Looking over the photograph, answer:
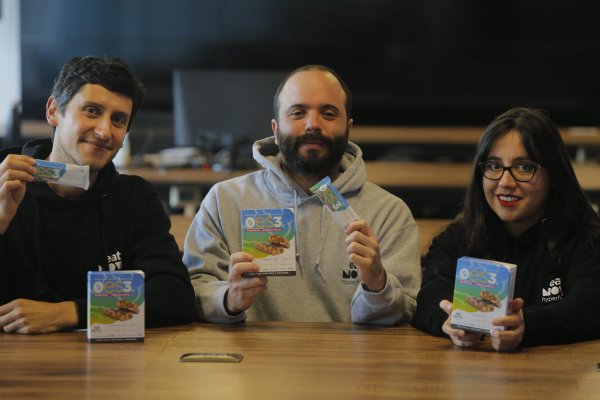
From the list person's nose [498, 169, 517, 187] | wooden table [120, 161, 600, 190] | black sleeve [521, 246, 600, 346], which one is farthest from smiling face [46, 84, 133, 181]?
wooden table [120, 161, 600, 190]

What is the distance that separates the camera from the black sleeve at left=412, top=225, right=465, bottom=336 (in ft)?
7.51

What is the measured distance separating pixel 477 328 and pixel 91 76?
1.21 metres

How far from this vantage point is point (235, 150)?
18.0 feet

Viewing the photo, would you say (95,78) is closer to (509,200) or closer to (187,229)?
(509,200)

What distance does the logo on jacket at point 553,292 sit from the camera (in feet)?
7.72

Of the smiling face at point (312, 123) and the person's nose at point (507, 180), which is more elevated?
the smiling face at point (312, 123)

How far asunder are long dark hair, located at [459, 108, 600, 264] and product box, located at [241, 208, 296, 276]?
527 mm

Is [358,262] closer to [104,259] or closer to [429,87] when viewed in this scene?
[104,259]

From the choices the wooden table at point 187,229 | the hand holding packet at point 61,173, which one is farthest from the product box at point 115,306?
the wooden table at point 187,229

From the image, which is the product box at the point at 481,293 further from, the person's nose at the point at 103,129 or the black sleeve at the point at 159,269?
the person's nose at the point at 103,129

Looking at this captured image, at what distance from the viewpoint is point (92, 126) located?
2.45 m

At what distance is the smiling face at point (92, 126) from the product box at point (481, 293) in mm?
1004

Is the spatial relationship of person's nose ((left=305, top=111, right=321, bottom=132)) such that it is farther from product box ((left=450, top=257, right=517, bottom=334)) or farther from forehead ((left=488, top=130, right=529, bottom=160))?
product box ((left=450, top=257, right=517, bottom=334))

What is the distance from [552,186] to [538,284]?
0.85 ft
